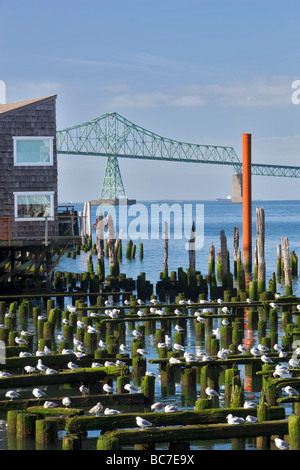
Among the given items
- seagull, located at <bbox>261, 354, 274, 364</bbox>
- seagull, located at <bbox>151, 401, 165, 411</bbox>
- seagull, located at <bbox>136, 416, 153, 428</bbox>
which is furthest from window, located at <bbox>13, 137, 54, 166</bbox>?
seagull, located at <bbox>136, 416, 153, 428</bbox>

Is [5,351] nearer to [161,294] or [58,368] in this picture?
[58,368]

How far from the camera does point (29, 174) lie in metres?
25.9

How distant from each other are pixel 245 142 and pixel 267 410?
24756 mm

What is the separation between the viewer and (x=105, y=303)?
75.4 feet

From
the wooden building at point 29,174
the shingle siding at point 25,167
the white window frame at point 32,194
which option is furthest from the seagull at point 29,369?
the white window frame at point 32,194

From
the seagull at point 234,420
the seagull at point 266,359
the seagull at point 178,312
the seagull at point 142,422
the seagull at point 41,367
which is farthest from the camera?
the seagull at point 178,312

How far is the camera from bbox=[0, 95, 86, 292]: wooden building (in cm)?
2572

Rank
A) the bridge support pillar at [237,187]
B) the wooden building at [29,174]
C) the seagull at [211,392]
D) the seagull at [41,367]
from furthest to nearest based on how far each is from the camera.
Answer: the bridge support pillar at [237,187] < the wooden building at [29,174] < the seagull at [41,367] < the seagull at [211,392]

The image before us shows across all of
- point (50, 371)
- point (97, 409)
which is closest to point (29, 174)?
point (50, 371)

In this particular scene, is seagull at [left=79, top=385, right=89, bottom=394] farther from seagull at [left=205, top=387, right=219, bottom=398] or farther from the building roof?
the building roof

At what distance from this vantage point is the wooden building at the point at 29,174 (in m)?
25.7

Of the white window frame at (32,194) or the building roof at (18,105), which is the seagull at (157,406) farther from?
the building roof at (18,105)

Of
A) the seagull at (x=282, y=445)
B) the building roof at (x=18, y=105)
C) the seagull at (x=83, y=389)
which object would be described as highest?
the building roof at (x=18, y=105)
